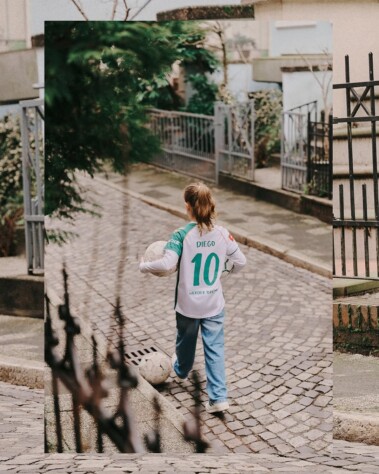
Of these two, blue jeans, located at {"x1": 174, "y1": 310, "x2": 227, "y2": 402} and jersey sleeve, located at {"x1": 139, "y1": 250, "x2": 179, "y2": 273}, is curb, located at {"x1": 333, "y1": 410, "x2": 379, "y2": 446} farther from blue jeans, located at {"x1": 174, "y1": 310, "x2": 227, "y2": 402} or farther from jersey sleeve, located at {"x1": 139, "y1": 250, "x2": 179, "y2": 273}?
jersey sleeve, located at {"x1": 139, "y1": 250, "x2": 179, "y2": 273}

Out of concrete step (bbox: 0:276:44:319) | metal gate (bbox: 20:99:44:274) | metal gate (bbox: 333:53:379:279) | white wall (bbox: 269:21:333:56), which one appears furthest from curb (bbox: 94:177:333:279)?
concrete step (bbox: 0:276:44:319)

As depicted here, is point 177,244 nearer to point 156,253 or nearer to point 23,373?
point 156,253

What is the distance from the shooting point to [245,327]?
4.27 m

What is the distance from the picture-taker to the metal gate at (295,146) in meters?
4.46

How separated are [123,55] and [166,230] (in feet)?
3.17

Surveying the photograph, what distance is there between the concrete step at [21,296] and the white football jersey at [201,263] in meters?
3.06

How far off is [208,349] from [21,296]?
3.22 metres

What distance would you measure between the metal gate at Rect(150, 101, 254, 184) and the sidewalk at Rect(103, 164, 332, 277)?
11cm

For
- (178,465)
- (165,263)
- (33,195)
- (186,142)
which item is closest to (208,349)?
(165,263)

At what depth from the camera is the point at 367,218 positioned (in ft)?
19.6

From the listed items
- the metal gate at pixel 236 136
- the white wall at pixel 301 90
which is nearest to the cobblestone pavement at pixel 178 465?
the metal gate at pixel 236 136

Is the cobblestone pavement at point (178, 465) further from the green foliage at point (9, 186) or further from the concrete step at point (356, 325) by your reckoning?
the green foliage at point (9, 186)

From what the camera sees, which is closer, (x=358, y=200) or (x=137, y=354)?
(x=137, y=354)

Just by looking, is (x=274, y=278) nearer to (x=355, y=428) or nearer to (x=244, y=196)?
(x=244, y=196)
